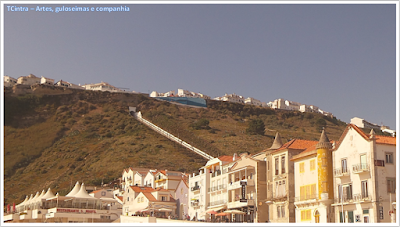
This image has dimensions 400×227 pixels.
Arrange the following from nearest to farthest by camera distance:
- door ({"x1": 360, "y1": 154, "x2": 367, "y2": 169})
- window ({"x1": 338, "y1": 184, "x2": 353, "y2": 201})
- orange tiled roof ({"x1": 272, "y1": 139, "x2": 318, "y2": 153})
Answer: door ({"x1": 360, "y1": 154, "x2": 367, "y2": 169})
window ({"x1": 338, "y1": 184, "x2": 353, "y2": 201})
orange tiled roof ({"x1": 272, "y1": 139, "x2": 318, "y2": 153})

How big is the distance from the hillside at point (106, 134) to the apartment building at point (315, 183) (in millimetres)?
49226

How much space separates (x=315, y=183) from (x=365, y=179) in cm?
623

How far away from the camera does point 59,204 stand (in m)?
65.9

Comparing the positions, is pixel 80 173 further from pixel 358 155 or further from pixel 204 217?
pixel 358 155

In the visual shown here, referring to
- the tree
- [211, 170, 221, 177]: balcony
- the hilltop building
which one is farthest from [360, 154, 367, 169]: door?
the hilltop building

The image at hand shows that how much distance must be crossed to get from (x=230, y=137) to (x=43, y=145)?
5015 cm

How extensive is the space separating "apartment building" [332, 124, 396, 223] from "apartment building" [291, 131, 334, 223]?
785 millimetres

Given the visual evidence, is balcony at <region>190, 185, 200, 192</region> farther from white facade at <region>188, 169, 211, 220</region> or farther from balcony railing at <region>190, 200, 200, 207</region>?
balcony railing at <region>190, 200, 200, 207</region>

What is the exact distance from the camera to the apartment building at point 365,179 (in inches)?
1569

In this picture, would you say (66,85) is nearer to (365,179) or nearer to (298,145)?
(298,145)

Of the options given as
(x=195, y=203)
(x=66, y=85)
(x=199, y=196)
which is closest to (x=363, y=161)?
(x=199, y=196)

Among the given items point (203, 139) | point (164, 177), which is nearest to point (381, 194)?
point (164, 177)

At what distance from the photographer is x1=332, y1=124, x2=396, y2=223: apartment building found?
39.8 meters

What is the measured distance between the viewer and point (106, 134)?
140 meters
